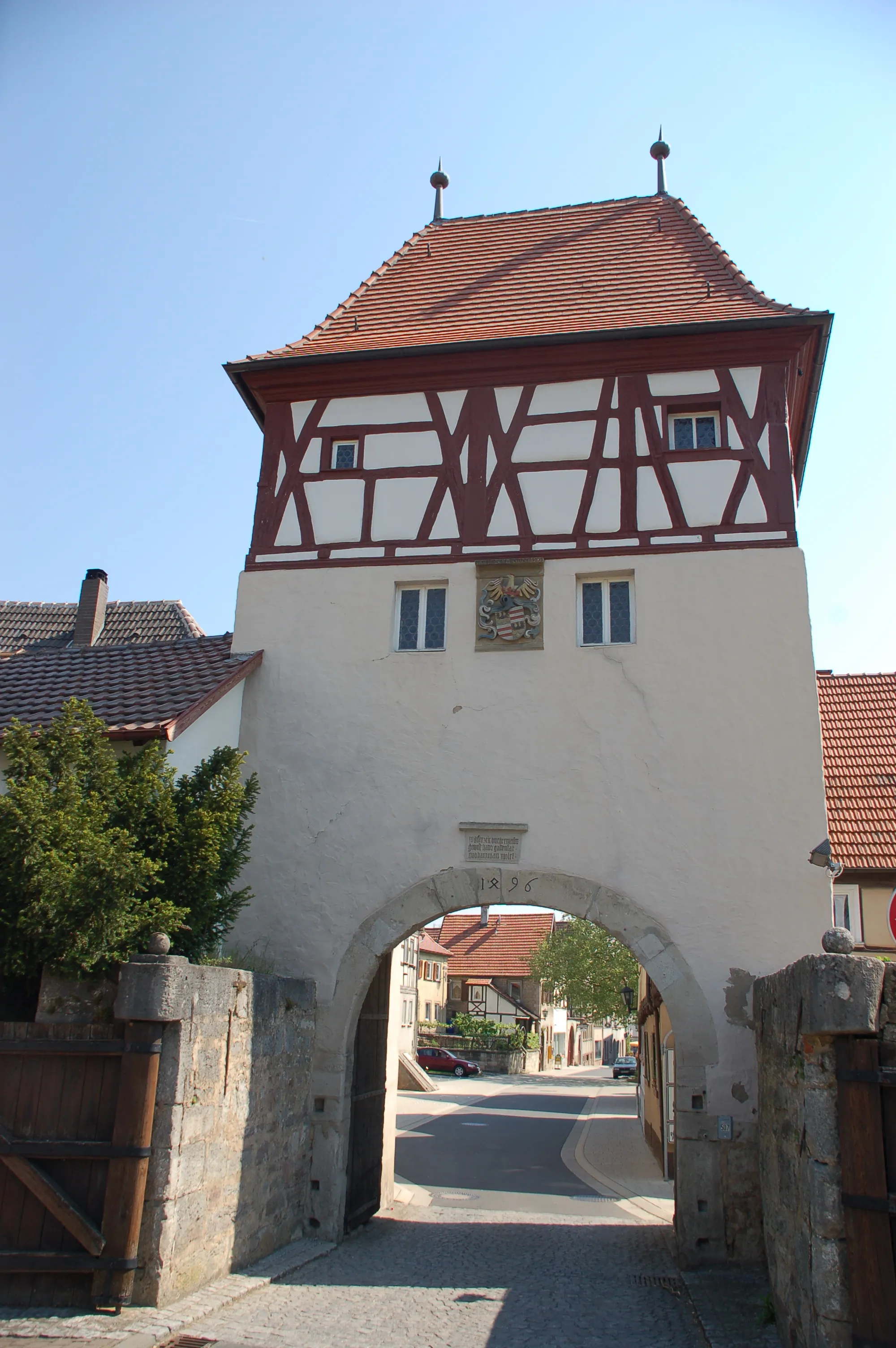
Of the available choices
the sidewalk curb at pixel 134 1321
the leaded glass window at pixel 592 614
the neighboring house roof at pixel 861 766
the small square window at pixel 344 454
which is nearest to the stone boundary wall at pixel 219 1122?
the sidewalk curb at pixel 134 1321

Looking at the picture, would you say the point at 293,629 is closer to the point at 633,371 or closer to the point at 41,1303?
the point at 633,371

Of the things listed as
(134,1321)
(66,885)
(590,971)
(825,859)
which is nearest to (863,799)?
(825,859)

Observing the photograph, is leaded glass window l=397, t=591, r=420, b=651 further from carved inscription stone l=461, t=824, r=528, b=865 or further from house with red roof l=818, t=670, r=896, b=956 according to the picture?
house with red roof l=818, t=670, r=896, b=956

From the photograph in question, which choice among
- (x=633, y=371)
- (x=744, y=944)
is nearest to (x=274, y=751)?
(x=744, y=944)

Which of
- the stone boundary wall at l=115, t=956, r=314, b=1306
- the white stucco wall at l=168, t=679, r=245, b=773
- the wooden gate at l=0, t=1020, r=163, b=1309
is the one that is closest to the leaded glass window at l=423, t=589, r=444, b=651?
the white stucco wall at l=168, t=679, r=245, b=773

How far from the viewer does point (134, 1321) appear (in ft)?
18.9

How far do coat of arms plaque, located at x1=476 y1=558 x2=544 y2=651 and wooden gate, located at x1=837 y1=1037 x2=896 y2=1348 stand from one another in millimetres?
5452

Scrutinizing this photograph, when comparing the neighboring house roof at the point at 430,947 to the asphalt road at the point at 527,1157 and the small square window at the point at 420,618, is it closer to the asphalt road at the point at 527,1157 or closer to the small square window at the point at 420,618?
the asphalt road at the point at 527,1157

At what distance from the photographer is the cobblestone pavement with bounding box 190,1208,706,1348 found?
20.2ft

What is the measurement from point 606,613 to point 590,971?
3141 cm

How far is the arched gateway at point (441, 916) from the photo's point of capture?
8.52 m

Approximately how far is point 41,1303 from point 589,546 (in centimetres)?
739

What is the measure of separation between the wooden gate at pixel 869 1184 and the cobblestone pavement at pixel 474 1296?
1.85 metres

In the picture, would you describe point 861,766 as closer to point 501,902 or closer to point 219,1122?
point 501,902
